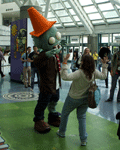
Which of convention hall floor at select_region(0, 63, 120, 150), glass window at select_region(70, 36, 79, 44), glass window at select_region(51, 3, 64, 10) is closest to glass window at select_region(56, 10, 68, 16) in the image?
glass window at select_region(51, 3, 64, 10)

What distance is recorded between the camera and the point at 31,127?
3793 mm

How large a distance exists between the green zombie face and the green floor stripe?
57.2 inches

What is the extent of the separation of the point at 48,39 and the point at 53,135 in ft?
5.29

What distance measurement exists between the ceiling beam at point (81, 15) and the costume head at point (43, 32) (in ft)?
49.4

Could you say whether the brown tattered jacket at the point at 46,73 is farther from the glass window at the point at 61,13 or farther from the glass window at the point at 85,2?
the glass window at the point at 61,13

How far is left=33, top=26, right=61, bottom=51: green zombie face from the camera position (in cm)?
365

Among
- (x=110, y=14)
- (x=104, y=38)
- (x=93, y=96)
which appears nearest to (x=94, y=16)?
(x=110, y=14)

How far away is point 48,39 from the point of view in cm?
367

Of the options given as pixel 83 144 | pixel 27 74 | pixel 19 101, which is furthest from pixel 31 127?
pixel 27 74

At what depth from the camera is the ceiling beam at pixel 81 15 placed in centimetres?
1838

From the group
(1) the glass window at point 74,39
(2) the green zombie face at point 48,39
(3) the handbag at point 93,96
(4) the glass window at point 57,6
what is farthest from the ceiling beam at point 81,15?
(3) the handbag at point 93,96

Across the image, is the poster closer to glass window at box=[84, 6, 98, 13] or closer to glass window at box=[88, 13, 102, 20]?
glass window at box=[84, 6, 98, 13]

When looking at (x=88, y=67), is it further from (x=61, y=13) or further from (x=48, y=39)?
(x=61, y=13)

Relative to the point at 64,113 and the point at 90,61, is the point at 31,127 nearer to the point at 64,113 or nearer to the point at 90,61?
the point at 64,113
